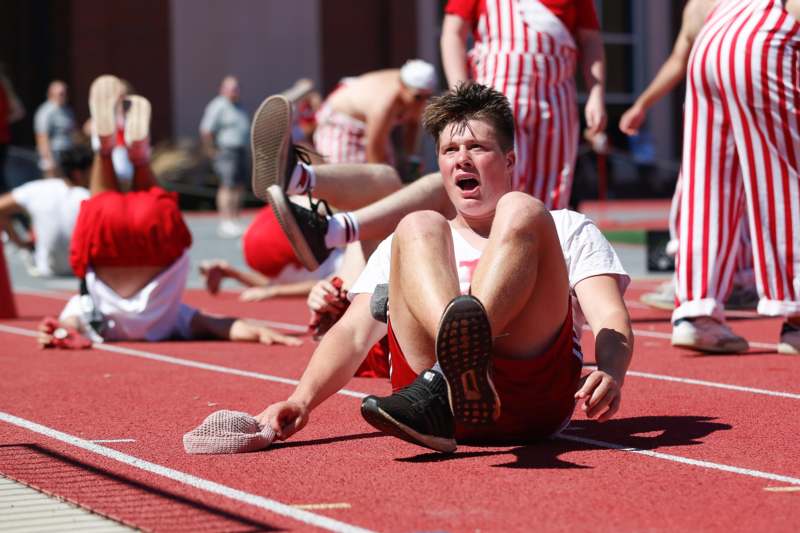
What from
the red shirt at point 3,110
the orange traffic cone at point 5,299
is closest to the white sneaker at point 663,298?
the orange traffic cone at point 5,299

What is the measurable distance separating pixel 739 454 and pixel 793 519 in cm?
90

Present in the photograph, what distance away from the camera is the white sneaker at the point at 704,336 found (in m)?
7.08

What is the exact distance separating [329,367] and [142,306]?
359 centimetres

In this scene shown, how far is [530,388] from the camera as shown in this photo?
14.9 feet

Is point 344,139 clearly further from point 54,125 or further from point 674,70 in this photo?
point 54,125

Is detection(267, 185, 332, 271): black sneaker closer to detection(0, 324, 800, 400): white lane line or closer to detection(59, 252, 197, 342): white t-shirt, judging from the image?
detection(0, 324, 800, 400): white lane line

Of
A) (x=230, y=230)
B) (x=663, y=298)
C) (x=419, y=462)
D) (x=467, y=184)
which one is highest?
(x=467, y=184)

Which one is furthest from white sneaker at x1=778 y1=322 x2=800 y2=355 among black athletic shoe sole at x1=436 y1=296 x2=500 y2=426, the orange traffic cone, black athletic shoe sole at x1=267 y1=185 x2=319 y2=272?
the orange traffic cone

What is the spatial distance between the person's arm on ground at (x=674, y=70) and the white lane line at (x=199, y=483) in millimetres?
3472

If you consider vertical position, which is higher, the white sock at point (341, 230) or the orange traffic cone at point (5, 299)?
the white sock at point (341, 230)

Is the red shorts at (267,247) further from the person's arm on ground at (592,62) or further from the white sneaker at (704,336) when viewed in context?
the white sneaker at (704,336)

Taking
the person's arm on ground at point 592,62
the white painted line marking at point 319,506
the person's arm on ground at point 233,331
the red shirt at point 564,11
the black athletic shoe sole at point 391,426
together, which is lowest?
the person's arm on ground at point 233,331

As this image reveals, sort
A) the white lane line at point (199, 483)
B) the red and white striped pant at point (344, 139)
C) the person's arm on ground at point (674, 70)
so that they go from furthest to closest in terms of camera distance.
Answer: the red and white striped pant at point (344, 139)
the person's arm on ground at point (674, 70)
the white lane line at point (199, 483)

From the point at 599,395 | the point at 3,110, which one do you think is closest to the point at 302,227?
the point at 599,395
